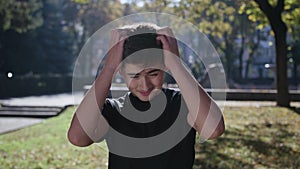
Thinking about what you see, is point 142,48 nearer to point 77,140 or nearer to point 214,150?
point 77,140

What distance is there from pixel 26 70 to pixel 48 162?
29.1m

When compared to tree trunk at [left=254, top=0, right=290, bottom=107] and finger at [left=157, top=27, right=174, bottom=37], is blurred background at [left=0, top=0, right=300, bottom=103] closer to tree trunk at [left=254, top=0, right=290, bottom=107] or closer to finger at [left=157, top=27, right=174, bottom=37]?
tree trunk at [left=254, top=0, right=290, bottom=107]

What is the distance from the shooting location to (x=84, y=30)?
45.8 meters

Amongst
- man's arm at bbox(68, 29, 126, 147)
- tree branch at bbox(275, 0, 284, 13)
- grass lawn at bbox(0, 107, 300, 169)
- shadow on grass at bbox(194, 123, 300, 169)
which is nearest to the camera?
man's arm at bbox(68, 29, 126, 147)

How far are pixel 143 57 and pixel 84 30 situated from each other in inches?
1780

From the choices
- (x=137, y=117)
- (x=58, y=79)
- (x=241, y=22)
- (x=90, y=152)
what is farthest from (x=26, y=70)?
(x=137, y=117)

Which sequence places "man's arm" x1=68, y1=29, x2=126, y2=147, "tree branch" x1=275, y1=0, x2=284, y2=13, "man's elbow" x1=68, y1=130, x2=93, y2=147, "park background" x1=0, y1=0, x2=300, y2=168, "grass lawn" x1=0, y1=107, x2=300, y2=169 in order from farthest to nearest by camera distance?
1. "tree branch" x1=275, y1=0, x2=284, y2=13
2. "park background" x1=0, y1=0, x2=300, y2=168
3. "grass lawn" x1=0, y1=107, x2=300, y2=169
4. "man's elbow" x1=68, y1=130, x2=93, y2=147
5. "man's arm" x1=68, y1=29, x2=126, y2=147

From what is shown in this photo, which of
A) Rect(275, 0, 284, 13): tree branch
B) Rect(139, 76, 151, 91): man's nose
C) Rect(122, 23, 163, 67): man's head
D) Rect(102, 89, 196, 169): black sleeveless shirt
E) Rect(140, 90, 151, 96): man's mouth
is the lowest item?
Rect(275, 0, 284, 13): tree branch

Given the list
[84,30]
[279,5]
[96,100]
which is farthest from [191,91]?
[84,30]

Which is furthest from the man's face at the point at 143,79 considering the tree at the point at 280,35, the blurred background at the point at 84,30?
the tree at the point at 280,35

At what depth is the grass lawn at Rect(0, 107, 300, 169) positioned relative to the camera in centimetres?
592

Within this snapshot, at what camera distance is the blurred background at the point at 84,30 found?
1537 cm

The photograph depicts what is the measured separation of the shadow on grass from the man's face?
421cm

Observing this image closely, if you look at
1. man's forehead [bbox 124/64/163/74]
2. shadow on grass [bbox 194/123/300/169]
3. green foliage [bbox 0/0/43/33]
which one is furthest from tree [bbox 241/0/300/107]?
man's forehead [bbox 124/64/163/74]
